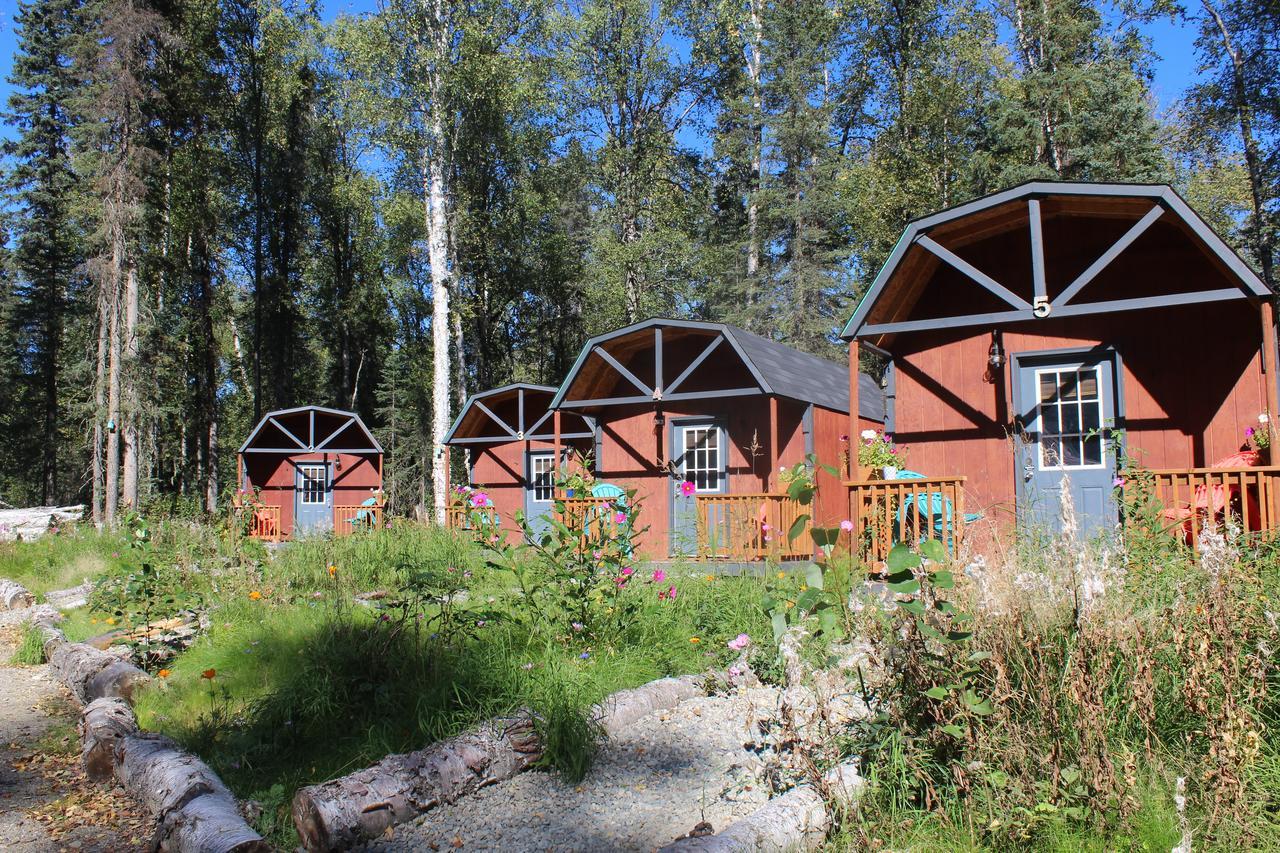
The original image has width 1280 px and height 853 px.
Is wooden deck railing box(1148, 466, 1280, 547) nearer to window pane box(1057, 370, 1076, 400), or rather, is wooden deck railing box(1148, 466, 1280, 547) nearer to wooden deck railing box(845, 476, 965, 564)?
wooden deck railing box(845, 476, 965, 564)

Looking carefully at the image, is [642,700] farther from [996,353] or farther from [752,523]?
[996,353]

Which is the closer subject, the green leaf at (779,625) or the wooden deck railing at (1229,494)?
the green leaf at (779,625)

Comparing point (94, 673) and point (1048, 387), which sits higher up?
point (1048, 387)

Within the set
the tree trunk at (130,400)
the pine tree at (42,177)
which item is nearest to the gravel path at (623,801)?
the tree trunk at (130,400)

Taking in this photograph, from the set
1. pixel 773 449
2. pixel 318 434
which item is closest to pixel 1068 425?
pixel 773 449

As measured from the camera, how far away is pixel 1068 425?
895 cm

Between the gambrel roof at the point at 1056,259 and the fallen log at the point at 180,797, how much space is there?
6.87m

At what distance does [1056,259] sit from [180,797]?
940 cm

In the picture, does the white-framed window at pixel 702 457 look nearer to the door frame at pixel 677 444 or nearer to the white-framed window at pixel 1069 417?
the door frame at pixel 677 444

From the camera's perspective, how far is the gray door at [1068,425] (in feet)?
28.5

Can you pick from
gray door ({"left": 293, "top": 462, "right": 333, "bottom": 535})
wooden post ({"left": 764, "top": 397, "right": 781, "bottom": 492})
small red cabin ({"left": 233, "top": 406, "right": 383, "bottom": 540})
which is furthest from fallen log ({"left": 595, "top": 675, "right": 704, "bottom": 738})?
gray door ({"left": 293, "top": 462, "right": 333, "bottom": 535})

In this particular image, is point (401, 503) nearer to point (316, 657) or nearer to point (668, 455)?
point (668, 455)

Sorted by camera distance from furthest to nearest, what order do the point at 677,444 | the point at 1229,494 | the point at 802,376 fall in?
the point at 677,444 → the point at 802,376 → the point at 1229,494

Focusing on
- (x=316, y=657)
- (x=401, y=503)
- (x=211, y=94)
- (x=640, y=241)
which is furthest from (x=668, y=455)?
(x=211, y=94)
